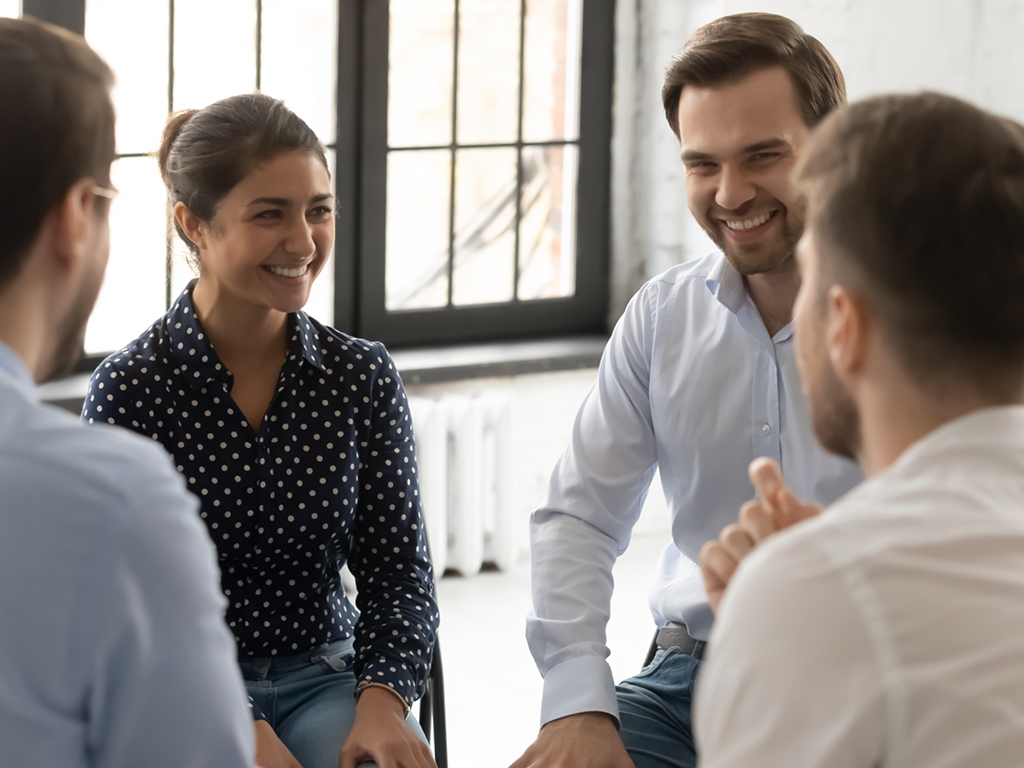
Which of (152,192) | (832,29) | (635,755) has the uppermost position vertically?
(832,29)

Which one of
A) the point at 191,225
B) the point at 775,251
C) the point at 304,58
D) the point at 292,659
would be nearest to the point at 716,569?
the point at 775,251

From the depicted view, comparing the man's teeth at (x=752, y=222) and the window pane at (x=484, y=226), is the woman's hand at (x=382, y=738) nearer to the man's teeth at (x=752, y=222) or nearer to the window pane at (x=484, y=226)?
the man's teeth at (x=752, y=222)

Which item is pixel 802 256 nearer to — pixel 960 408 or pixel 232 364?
pixel 960 408

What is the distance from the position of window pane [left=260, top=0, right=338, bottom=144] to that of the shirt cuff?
2544 millimetres

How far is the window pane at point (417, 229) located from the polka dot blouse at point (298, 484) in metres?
2.16

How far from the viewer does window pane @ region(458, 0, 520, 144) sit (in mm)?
4082

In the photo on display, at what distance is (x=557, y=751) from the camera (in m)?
1.64

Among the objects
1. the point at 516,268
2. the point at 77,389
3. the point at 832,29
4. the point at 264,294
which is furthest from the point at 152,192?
the point at 832,29

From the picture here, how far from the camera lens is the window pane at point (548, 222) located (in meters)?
4.34

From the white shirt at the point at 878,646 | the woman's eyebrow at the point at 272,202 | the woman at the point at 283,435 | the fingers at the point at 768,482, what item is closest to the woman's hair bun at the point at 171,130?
the woman at the point at 283,435

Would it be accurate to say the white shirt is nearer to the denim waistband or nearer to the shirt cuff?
the shirt cuff

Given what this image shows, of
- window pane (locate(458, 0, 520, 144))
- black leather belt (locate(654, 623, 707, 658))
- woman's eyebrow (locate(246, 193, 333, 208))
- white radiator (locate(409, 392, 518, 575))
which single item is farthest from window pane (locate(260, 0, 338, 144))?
black leather belt (locate(654, 623, 707, 658))

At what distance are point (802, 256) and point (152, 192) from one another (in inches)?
117

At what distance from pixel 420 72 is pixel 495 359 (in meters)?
1.00
